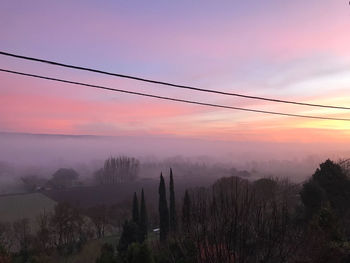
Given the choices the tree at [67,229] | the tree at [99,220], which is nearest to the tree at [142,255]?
the tree at [67,229]

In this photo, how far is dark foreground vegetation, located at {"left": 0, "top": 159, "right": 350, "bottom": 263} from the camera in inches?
262

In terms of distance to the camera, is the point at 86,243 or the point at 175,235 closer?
the point at 175,235

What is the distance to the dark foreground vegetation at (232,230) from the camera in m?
6.66

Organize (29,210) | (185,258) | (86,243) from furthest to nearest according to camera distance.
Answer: (29,210)
(86,243)
(185,258)

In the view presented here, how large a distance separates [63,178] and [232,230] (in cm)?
12815

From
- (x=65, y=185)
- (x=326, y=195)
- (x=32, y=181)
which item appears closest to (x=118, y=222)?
(x=326, y=195)

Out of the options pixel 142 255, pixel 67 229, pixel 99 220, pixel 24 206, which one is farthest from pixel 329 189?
pixel 24 206

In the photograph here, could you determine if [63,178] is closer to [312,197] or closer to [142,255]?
[312,197]

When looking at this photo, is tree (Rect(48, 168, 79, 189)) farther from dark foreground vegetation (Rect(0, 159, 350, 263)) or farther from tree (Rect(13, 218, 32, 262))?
dark foreground vegetation (Rect(0, 159, 350, 263))

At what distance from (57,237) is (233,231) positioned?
40.8 m

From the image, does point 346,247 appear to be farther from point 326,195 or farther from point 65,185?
point 65,185

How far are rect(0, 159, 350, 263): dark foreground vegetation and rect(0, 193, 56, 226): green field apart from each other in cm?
1938

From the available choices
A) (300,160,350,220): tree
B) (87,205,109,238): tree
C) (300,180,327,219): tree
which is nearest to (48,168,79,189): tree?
(87,205,109,238): tree

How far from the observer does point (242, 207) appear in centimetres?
672
